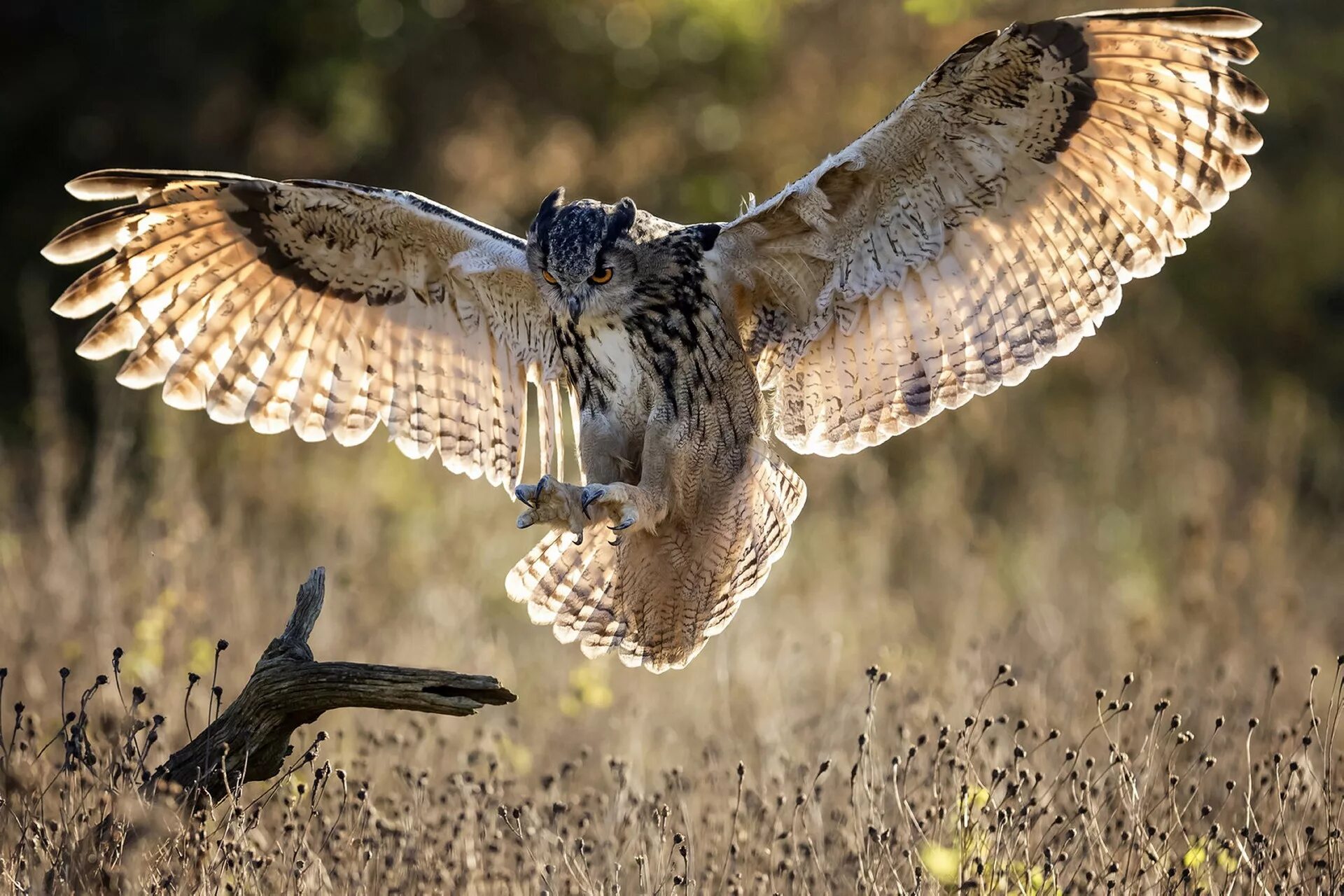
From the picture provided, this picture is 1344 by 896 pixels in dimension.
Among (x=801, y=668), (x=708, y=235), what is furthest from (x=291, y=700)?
(x=801, y=668)

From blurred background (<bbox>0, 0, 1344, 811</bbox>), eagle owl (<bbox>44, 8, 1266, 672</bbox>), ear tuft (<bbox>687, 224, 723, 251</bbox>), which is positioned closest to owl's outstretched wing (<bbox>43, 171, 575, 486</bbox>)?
eagle owl (<bbox>44, 8, 1266, 672</bbox>)

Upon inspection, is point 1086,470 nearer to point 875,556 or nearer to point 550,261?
point 875,556

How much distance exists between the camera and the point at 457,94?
37.1 feet

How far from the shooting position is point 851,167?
427cm

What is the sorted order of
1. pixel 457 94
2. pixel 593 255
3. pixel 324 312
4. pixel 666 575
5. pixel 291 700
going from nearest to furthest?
pixel 291 700, pixel 593 255, pixel 666 575, pixel 324 312, pixel 457 94

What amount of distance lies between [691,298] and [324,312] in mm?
1449

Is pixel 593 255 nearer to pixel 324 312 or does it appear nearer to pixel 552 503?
pixel 552 503

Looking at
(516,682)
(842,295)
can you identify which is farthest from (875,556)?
(842,295)

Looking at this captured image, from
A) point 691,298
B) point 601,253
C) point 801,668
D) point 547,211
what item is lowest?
point 801,668

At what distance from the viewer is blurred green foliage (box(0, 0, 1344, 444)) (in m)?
10.9

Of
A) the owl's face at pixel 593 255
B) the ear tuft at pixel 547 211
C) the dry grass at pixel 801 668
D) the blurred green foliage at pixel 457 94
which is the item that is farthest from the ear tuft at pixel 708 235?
the blurred green foliage at pixel 457 94

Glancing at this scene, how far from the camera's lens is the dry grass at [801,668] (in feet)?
12.0

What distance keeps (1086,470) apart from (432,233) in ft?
23.5

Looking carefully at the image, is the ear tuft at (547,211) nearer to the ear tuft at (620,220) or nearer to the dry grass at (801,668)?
the ear tuft at (620,220)
